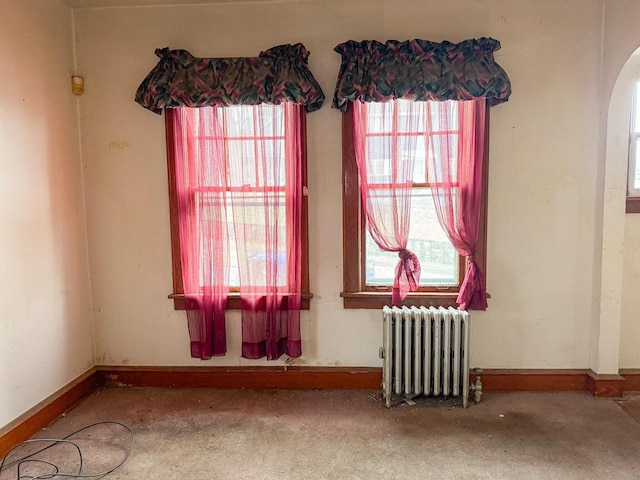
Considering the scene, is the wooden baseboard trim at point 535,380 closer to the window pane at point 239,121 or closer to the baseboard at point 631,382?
the baseboard at point 631,382

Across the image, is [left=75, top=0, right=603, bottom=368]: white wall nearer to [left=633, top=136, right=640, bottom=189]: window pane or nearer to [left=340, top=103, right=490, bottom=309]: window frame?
[left=340, top=103, right=490, bottom=309]: window frame

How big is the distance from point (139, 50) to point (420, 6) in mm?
1976

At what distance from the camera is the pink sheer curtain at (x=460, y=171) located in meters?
2.77

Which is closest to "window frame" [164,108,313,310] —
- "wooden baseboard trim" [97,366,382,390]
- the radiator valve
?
"wooden baseboard trim" [97,366,382,390]

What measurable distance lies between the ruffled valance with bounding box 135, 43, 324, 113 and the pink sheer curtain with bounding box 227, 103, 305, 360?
0.11 meters

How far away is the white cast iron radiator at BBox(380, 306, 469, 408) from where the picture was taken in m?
2.73

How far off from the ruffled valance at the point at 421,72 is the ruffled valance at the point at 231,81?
0.85 ft

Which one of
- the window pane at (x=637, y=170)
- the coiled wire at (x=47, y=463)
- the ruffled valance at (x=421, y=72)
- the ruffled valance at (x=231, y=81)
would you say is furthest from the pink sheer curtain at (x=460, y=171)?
the coiled wire at (x=47, y=463)

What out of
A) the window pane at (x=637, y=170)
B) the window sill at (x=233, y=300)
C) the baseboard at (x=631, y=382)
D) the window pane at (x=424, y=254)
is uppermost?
the window pane at (x=637, y=170)

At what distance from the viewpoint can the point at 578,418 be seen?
2.61 meters

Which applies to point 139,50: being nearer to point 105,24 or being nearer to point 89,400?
point 105,24

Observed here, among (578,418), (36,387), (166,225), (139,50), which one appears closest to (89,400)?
(36,387)

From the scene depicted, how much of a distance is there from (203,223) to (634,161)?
10.0 feet

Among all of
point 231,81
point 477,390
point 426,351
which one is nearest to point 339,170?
point 231,81
